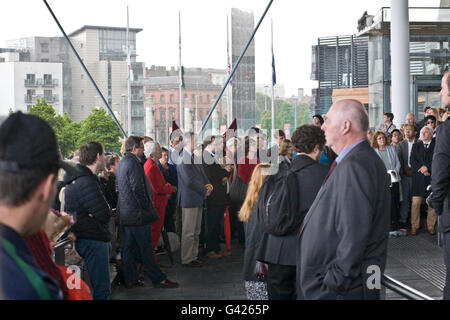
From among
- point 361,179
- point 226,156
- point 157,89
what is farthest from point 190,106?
point 361,179

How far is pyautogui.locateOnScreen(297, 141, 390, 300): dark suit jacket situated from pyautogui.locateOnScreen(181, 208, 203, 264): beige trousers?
227 inches

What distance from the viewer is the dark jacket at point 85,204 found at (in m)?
5.32

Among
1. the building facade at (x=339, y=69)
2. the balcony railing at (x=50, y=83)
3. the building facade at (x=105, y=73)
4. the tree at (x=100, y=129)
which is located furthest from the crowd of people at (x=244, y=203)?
the building facade at (x=105, y=73)

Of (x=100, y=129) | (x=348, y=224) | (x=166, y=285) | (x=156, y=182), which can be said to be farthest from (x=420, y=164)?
(x=100, y=129)

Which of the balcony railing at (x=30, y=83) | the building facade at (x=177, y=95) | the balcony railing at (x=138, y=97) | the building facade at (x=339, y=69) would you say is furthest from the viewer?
the balcony railing at (x=138, y=97)

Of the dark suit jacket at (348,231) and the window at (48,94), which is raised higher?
the window at (48,94)

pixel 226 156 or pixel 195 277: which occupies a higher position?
pixel 226 156

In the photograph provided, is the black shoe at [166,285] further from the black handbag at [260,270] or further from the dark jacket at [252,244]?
the black handbag at [260,270]

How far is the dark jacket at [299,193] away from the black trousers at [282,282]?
2.8 inches

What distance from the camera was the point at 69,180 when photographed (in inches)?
208

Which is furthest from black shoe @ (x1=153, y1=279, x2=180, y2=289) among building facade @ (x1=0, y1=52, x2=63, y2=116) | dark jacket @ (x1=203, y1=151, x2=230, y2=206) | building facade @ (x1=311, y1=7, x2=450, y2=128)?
building facade @ (x1=0, y1=52, x2=63, y2=116)

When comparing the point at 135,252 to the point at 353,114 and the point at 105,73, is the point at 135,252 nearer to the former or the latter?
the point at 353,114

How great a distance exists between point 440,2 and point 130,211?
20336 mm
